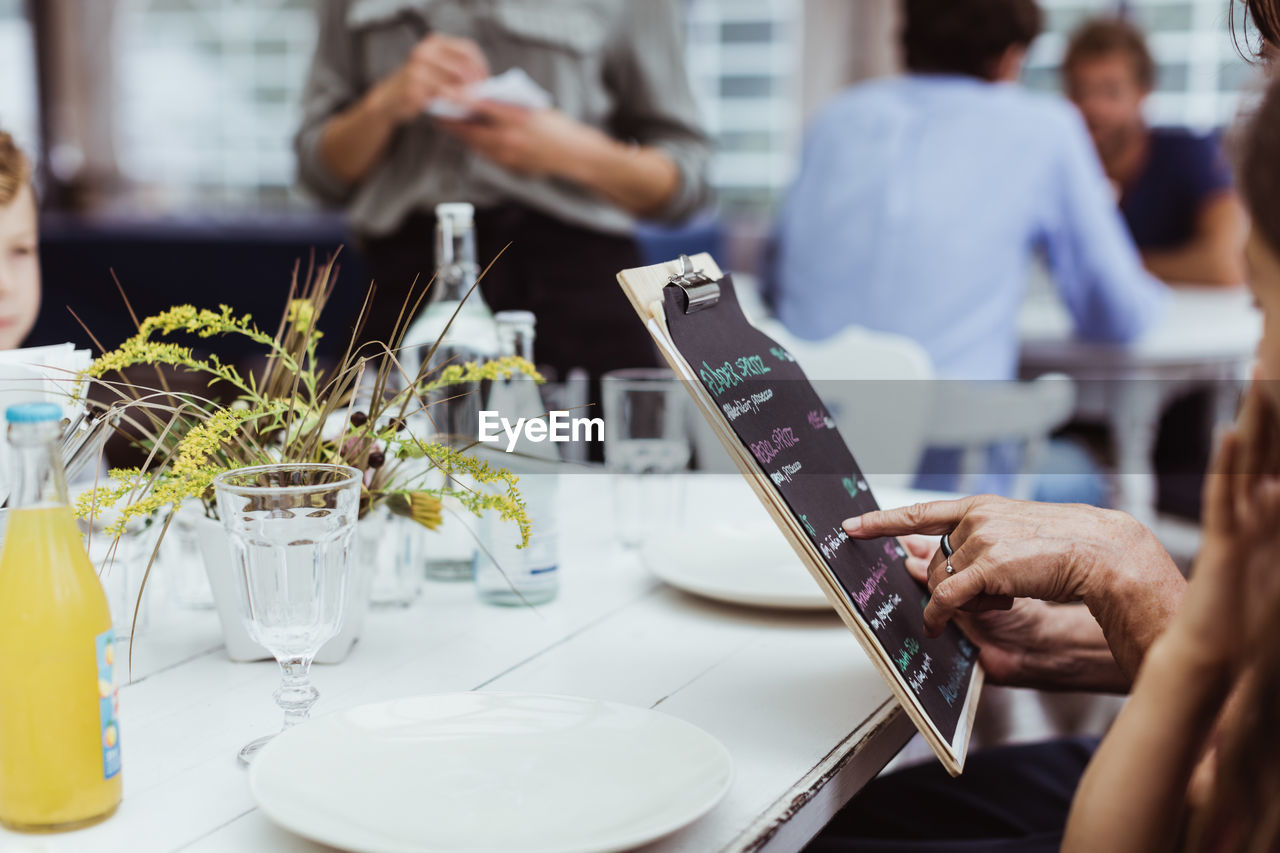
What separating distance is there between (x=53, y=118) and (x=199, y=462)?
22.0ft

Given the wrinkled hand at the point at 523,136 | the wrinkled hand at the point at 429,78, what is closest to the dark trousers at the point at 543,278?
the wrinkled hand at the point at 523,136

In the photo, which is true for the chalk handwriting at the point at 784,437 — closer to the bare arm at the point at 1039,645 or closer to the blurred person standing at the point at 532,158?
the bare arm at the point at 1039,645

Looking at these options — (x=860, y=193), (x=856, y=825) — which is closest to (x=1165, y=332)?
(x=860, y=193)

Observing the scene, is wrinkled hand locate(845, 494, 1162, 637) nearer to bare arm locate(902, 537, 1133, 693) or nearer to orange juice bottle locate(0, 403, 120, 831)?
bare arm locate(902, 537, 1133, 693)

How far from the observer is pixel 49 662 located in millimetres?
624

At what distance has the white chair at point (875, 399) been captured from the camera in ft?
6.31

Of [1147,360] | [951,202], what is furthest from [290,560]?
[1147,360]

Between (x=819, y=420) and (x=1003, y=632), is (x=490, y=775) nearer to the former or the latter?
(x=819, y=420)

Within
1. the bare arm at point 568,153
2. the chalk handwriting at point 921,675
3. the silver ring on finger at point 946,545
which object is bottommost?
the chalk handwriting at point 921,675

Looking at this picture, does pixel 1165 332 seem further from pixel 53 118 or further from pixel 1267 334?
pixel 53 118

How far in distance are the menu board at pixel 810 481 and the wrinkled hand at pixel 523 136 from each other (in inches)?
41.7

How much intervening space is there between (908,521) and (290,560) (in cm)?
42

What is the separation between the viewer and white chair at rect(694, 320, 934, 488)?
1.92m

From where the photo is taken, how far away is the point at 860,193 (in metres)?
2.25
